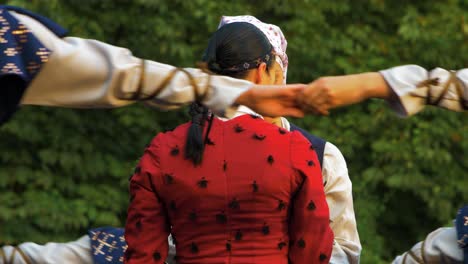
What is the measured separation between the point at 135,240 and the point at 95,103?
72 cm

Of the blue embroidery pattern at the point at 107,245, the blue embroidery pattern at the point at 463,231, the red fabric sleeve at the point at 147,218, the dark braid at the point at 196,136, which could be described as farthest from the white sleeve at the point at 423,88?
the blue embroidery pattern at the point at 107,245

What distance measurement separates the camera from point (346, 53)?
9.78 metres

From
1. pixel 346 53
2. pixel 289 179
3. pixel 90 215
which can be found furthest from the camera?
pixel 346 53

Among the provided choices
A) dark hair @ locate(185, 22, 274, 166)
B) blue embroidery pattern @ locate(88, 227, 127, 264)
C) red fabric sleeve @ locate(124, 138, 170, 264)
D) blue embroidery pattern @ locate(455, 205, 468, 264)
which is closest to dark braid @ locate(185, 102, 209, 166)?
A: dark hair @ locate(185, 22, 274, 166)

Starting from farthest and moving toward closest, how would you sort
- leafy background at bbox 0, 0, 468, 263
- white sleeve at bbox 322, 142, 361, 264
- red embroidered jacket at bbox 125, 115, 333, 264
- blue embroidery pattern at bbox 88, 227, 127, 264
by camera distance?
1. leafy background at bbox 0, 0, 468, 263
2. blue embroidery pattern at bbox 88, 227, 127, 264
3. white sleeve at bbox 322, 142, 361, 264
4. red embroidered jacket at bbox 125, 115, 333, 264

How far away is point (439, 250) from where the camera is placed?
4.86 m

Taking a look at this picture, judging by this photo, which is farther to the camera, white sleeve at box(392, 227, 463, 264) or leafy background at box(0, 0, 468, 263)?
leafy background at box(0, 0, 468, 263)

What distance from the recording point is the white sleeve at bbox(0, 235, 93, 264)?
17.4ft

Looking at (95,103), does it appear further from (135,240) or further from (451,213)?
(451,213)

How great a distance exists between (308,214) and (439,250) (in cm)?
98

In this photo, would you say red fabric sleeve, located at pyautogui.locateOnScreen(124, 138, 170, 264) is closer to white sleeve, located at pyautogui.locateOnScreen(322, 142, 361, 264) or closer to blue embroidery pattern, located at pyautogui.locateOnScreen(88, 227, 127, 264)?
white sleeve, located at pyautogui.locateOnScreen(322, 142, 361, 264)

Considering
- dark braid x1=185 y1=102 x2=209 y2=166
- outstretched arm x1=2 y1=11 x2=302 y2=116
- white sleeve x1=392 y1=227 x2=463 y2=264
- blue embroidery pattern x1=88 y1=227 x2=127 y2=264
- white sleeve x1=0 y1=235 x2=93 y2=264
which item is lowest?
white sleeve x1=0 y1=235 x2=93 y2=264

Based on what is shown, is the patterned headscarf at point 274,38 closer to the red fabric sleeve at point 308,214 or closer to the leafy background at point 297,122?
the red fabric sleeve at point 308,214

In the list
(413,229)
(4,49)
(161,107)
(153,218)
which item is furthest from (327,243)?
(413,229)
